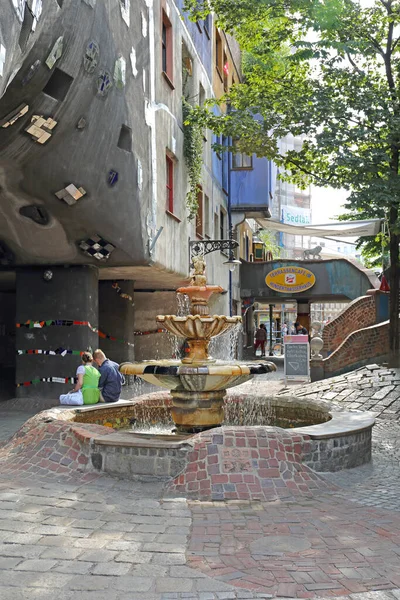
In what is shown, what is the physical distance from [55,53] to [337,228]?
16.9m

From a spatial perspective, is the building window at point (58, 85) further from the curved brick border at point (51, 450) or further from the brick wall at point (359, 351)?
the brick wall at point (359, 351)

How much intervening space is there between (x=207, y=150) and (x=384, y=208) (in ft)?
29.3

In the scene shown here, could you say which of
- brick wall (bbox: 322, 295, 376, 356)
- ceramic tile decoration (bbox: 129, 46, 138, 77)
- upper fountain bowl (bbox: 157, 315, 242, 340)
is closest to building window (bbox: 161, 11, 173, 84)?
ceramic tile decoration (bbox: 129, 46, 138, 77)

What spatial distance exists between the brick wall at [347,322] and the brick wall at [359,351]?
3452 mm

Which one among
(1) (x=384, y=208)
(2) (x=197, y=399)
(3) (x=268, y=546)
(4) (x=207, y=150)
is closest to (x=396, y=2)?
(1) (x=384, y=208)

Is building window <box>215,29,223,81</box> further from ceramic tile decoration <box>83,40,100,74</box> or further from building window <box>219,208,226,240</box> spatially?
ceramic tile decoration <box>83,40,100,74</box>

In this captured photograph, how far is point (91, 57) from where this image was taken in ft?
34.2

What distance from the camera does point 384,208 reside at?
1446cm

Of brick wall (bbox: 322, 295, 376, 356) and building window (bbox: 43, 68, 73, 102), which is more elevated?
building window (bbox: 43, 68, 73, 102)

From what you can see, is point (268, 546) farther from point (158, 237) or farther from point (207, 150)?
point (207, 150)

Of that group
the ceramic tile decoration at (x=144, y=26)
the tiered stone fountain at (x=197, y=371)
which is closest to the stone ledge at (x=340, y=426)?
the tiered stone fountain at (x=197, y=371)

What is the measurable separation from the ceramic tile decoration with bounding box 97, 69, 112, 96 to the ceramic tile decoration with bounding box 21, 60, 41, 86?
1.99m

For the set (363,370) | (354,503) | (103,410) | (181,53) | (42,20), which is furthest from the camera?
(181,53)

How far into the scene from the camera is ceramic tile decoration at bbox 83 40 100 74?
1028cm
